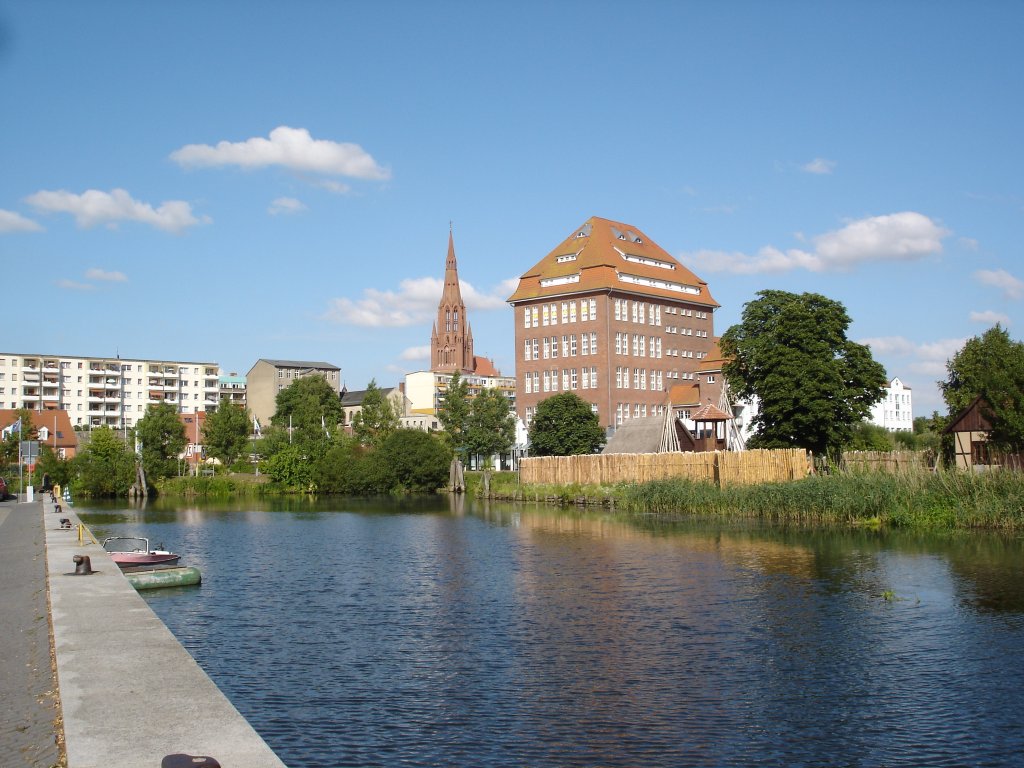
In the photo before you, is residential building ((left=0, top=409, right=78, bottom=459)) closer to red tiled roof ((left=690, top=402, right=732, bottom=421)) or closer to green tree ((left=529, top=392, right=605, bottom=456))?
green tree ((left=529, top=392, right=605, bottom=456))

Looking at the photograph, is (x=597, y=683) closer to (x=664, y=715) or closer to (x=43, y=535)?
(x=664, y=715)

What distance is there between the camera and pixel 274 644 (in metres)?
21.0

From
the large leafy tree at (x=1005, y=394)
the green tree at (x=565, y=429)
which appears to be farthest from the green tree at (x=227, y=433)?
the large leafy tree at (x=1005, y=394)

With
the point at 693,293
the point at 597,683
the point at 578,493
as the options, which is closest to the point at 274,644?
the point at 597,683

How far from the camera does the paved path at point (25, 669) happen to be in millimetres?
11375

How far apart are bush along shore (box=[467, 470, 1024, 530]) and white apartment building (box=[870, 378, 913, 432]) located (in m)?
126

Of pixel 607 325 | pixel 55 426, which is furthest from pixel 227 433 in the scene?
pixel 607 325

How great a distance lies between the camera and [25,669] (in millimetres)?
15289

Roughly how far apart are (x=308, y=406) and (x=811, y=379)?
299 feet

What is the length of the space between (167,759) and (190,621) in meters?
15.9

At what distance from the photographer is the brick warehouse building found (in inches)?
4852

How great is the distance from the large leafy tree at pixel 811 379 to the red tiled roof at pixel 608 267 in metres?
49.2

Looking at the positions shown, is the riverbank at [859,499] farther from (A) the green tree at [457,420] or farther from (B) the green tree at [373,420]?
(B) the green tree at [373,420]

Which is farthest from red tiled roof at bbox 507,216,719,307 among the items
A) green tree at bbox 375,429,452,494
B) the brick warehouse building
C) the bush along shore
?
the bush along shore
